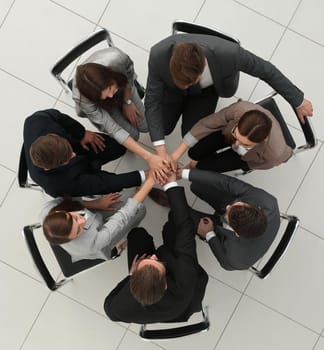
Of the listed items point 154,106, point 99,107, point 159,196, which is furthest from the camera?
point 159,196

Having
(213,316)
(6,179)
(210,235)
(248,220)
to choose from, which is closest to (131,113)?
(210,235)

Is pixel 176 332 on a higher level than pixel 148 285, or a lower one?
lower

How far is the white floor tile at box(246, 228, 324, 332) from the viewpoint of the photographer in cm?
255

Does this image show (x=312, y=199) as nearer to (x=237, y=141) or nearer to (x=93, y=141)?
(x=237, y=141)

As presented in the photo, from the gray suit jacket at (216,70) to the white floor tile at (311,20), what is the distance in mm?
846

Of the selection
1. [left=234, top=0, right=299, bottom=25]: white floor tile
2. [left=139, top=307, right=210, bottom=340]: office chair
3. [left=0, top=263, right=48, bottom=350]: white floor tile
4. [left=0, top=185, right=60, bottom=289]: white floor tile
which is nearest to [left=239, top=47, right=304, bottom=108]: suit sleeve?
[left=234, top=0, right=299, bottom=25]: white floor tile

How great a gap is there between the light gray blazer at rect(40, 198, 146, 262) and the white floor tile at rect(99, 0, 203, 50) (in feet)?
3.93

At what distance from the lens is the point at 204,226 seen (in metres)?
2.14

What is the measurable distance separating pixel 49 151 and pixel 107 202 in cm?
55

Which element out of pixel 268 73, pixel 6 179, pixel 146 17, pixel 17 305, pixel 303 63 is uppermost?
pixel 303 63

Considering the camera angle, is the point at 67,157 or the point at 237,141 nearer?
the point at 67,157

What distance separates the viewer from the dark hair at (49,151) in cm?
168

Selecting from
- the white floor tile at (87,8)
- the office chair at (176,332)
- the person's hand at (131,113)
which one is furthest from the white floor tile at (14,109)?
the office chair at (176,332)

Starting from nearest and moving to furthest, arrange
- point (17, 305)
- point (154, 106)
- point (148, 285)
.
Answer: point (148, 285) → point (154, 106) → point (17, 305)
